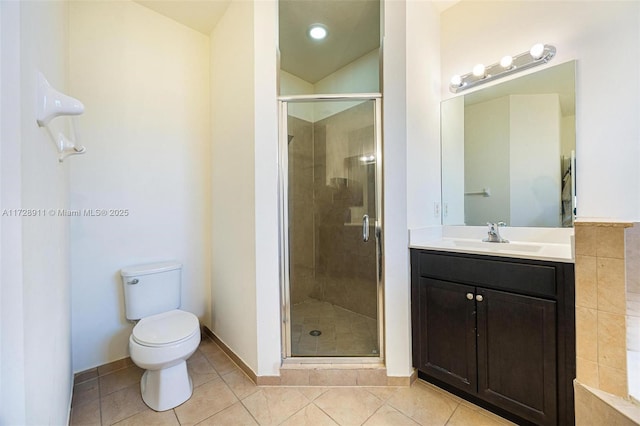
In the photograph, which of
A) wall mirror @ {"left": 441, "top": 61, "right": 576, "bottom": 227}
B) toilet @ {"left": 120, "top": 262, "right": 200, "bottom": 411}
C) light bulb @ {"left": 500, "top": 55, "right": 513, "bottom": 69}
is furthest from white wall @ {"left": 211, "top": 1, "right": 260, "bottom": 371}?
light bulb @ {"left": 500, "top": 55, "right": 513, "bottom": 69}

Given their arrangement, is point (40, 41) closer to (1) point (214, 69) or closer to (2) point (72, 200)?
(2) point (72, 200)

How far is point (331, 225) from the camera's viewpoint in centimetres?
214

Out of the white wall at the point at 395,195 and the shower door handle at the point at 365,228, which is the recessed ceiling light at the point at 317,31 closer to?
the white wall at the point at 395,195

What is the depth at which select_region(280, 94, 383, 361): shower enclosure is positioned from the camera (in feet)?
5.61

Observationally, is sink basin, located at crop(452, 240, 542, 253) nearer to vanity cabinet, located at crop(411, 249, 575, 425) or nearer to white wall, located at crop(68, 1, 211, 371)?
vanity cabinet, located at crop(411, 249, 575, 425)

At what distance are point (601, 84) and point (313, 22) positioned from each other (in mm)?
1958

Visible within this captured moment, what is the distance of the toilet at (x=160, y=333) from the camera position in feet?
4.55

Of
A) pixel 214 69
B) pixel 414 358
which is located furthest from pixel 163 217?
pixel 414 358

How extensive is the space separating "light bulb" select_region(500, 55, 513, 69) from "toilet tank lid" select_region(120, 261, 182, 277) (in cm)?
265

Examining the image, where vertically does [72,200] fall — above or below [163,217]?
above

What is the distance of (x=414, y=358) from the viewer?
1607 mm

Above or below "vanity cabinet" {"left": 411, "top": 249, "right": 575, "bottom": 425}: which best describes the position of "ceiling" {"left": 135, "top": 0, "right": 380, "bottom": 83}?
above

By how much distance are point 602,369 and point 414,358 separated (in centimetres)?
86

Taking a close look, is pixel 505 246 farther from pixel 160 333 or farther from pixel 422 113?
pixel 160 333
